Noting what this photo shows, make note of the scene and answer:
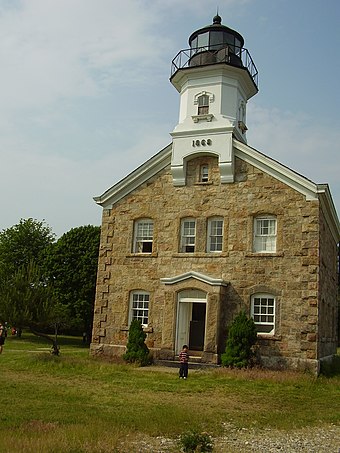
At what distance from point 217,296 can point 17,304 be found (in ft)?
27.0

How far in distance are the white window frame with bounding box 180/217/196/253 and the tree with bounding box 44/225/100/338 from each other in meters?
14.2

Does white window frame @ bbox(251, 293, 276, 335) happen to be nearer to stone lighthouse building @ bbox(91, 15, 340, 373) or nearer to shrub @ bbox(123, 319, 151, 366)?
stone lighthouse building @ bbox(91, 15, 340, 373)

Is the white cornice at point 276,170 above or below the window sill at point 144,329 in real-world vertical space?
above

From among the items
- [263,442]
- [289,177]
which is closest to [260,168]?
[289,177]

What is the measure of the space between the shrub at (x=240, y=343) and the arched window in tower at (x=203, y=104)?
944cm

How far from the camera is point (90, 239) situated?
1458 inches

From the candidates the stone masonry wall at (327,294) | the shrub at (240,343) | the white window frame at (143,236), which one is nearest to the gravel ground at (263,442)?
the shrub at (240,343)

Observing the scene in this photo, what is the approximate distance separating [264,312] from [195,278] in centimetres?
301

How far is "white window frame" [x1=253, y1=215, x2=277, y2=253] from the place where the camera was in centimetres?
2083

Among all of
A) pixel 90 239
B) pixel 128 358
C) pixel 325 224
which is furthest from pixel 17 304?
pixel 90 239

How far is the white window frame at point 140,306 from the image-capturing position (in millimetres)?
22328

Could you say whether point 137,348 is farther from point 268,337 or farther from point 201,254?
point 268,337

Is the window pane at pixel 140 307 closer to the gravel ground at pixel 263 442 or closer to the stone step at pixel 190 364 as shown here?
the stone step at pixel 190 364

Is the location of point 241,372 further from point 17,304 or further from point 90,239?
point 90,239
